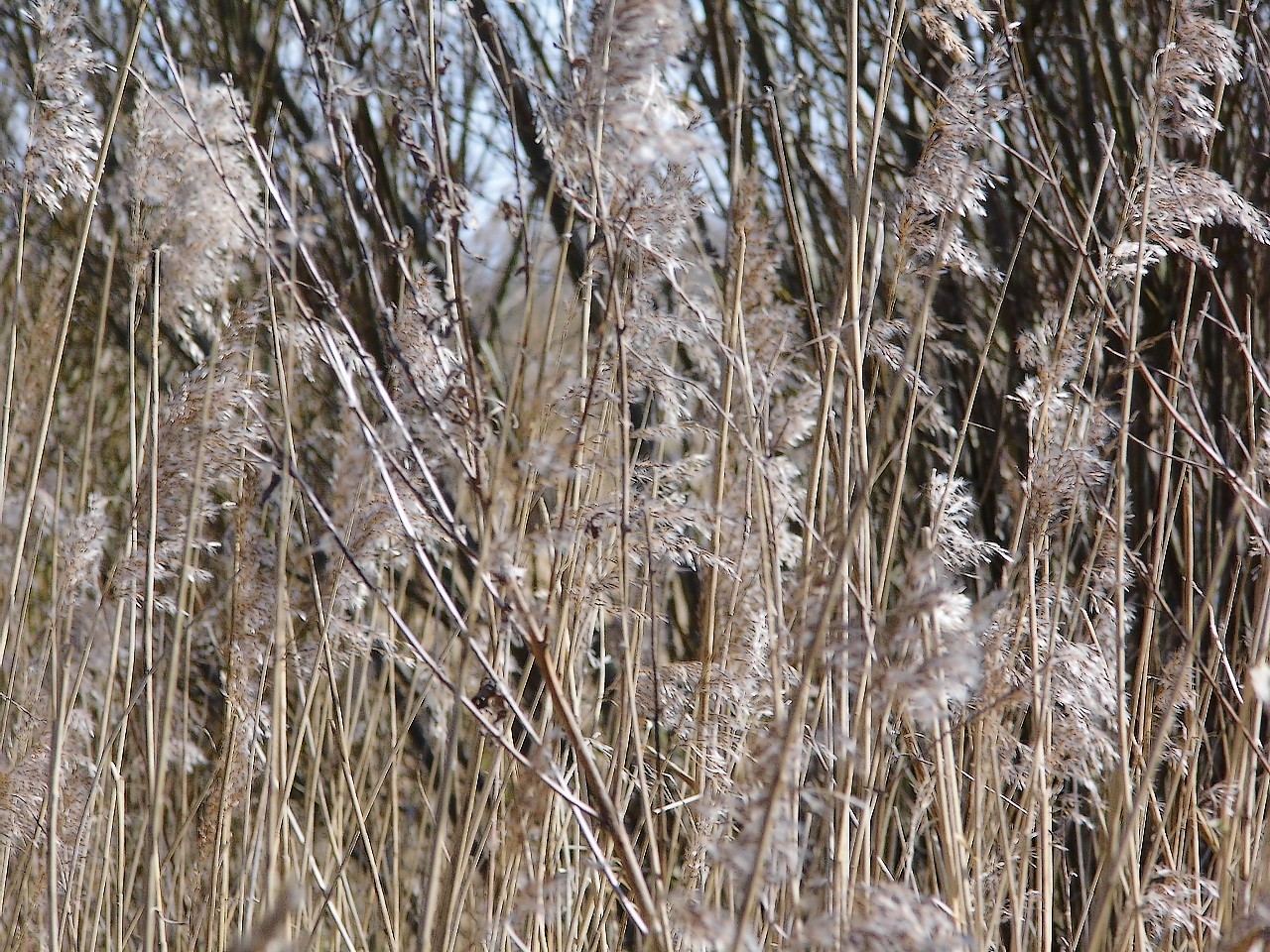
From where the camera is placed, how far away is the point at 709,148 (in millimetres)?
676

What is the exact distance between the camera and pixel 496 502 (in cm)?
62

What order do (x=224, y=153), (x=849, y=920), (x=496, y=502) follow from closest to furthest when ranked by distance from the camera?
(x=496, y=502) < (x=849, y=920) < (x=224, y=153)

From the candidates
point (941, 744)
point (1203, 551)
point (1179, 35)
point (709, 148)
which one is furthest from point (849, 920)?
point (1203, 551)

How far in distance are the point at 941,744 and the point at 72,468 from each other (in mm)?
2450

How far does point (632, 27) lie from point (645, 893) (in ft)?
1.70

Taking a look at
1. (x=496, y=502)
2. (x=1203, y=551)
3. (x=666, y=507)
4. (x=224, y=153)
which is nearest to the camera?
(x=496, y=502)

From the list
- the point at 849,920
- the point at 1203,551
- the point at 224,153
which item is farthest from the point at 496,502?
the point at 1203,551

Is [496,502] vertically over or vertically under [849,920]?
over

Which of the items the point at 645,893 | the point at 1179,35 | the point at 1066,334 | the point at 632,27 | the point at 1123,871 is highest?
the point at 1179,35

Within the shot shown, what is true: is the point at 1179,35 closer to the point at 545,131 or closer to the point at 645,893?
the point at 545,131

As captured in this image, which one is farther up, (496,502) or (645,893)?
(496,502)

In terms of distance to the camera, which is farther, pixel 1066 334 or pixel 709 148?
pixel 1066 334

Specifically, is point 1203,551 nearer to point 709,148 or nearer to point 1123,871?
point 1123,871

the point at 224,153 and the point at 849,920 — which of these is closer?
the point at 849,920
